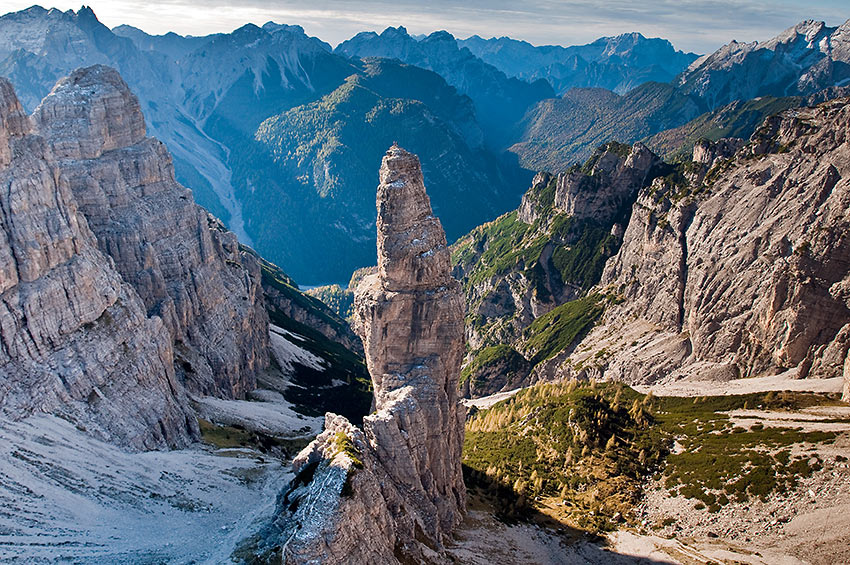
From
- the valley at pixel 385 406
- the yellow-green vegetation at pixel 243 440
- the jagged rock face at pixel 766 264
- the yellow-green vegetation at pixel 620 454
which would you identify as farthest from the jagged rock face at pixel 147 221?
the jagged rock face at pixel 766 264

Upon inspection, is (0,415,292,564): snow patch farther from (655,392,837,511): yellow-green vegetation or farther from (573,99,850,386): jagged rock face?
(573,99,850,386): jagged rock face

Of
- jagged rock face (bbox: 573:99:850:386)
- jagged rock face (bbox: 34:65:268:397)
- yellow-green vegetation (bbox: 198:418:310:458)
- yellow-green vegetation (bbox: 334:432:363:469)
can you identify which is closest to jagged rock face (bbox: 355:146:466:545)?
yellow-green vegetation (bbox: 334:432:363:469)

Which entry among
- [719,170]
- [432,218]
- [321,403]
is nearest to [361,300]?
[432,218]

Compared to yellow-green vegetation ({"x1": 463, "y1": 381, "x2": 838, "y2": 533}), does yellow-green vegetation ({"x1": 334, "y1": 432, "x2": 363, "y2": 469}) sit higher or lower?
higher

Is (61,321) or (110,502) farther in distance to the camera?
(61,321)

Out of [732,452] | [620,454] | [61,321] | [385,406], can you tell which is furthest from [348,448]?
[732,452]

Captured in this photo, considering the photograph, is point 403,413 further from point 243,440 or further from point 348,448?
point 243,440

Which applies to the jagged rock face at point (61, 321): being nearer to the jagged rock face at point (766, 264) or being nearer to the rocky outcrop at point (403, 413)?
the rocky outcrop at point (403, 413)
